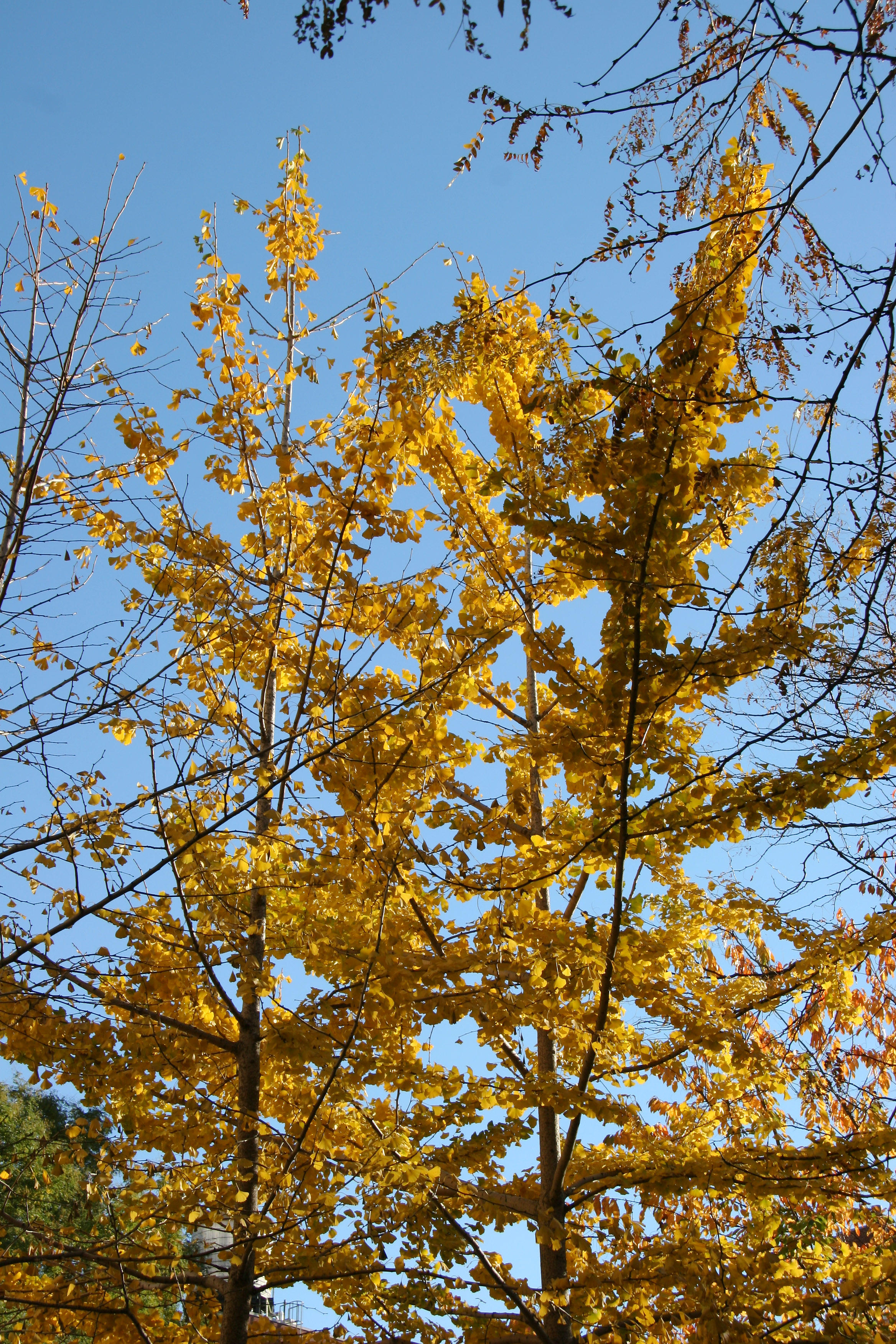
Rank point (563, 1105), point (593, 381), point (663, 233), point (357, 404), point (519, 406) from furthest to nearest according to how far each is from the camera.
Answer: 1. point (519, 406)
2. point (357, 404)
3. point (563, 1105)
4. point (593, 381)
5. point (663, 233)

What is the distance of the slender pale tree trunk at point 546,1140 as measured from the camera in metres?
3.66

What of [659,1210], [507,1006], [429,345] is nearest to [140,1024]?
[507,1006]

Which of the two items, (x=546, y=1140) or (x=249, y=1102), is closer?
(x=249, y=1102)

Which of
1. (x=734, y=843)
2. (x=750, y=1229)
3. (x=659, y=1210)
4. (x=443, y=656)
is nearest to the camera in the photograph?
(x=734, y=843)

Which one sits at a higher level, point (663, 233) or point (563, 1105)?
point (663, 233)

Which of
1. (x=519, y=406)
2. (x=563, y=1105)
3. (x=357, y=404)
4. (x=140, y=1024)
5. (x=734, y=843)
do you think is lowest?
(x=563, y=1105)

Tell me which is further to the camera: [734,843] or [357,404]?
[357,404]

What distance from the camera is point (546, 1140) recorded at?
428 cm

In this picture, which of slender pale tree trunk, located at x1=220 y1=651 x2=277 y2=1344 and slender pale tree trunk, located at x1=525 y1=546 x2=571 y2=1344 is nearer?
slender pale tree trunk, located at x1=220 y1=651 x2=277 y2=1344

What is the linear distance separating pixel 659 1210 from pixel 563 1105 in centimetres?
287

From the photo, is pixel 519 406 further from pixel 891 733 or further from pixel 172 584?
pixel 891 733

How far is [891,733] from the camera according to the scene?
106 inches

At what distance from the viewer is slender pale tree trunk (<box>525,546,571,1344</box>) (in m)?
3.66

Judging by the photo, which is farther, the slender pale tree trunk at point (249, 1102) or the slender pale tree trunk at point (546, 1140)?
the slender pale tree trunk at point (546, 1140)
